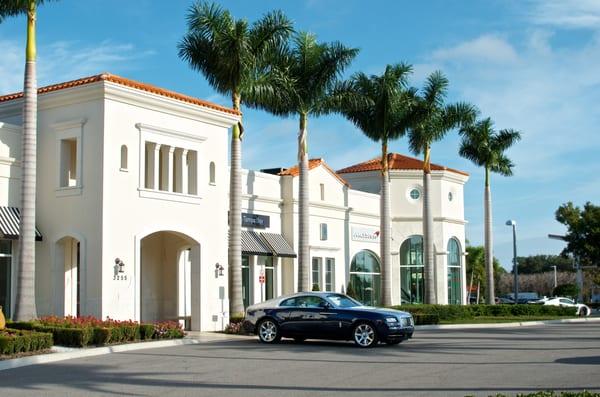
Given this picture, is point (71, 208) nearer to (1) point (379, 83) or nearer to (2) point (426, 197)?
(1) point (379, 83)

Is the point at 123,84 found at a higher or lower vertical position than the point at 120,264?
higher

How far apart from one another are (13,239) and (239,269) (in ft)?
25.3

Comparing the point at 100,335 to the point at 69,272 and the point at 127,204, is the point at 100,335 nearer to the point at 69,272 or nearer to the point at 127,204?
the point at 127,204

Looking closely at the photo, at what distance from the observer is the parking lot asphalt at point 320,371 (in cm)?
1330

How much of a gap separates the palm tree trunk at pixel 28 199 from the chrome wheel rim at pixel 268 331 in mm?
6181

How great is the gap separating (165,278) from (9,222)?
668 centimetres

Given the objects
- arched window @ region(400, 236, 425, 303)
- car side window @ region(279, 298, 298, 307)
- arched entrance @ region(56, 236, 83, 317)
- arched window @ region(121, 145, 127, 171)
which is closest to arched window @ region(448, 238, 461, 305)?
arched window @ region(400, 236, 425, 303)

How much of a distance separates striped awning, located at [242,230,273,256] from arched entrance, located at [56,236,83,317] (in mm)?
8165

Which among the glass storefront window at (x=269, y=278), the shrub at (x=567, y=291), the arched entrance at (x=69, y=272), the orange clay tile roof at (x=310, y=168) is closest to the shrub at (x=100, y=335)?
the arched entrance at (x=69, y=272)

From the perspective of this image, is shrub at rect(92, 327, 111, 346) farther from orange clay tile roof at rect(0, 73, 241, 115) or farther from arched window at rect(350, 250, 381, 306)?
arched window at rect(350, 250, 381, 306)

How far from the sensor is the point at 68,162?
26.1 meters

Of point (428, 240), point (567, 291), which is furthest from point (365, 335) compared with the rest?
point (567, 291)

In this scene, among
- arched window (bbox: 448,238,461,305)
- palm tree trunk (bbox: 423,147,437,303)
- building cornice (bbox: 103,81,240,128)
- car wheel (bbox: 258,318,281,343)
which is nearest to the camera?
car wheel (bbox: 258,318,281,343)

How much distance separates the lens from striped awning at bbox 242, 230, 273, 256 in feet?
109
